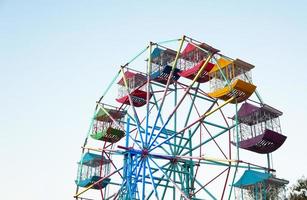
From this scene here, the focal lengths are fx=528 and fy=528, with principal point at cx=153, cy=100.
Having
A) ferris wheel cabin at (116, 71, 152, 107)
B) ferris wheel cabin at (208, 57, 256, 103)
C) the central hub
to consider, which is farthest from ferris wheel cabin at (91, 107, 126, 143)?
ferris wheel cabin at (208, 57, 256, 103)

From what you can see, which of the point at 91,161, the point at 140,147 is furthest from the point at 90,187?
the point at 140,147

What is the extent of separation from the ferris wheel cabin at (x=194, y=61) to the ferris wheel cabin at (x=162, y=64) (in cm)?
70

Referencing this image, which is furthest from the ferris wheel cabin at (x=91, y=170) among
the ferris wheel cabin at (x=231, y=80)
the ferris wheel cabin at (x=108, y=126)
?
the ferris wheel cabin at (x=231, y=80)

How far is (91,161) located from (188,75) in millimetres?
7648

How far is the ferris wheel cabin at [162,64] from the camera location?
27.6m

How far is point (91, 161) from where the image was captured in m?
29.5

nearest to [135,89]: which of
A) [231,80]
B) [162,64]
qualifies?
[162,64]

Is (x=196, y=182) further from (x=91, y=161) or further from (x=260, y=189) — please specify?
(x=91, y=161)

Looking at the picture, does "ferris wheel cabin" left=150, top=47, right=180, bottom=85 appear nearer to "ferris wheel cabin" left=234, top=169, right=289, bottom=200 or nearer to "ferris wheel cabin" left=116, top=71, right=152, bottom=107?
"ferris wheel cabin" left=116, top=71, right=152, bottom=107

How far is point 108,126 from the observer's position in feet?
97.6

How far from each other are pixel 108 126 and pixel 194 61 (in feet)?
20.9

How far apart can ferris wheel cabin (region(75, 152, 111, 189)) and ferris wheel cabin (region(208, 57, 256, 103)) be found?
819 cm

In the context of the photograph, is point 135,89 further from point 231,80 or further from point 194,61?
point 231,80

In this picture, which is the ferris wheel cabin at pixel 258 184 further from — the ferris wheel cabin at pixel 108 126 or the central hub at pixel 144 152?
the ferris wheel cabin at pixel 108 126
